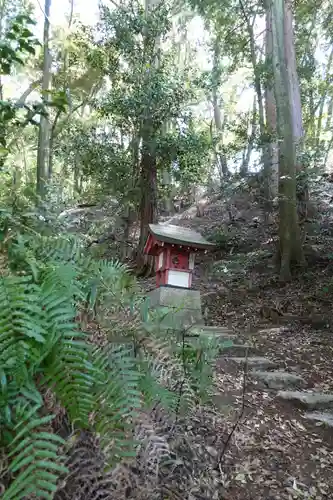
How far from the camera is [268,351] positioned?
17.4 ft

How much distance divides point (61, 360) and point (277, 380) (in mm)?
3368

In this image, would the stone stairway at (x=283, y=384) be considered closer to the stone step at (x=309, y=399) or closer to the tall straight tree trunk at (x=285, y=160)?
the stone step at (x=309, y=399)

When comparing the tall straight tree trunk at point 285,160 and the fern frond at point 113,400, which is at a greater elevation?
the tall straight tree trunk at point 285,160

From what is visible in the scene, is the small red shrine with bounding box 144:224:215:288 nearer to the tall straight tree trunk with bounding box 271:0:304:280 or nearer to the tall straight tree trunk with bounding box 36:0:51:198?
the tall straight tree trunk with bounding box 271:0:304:280

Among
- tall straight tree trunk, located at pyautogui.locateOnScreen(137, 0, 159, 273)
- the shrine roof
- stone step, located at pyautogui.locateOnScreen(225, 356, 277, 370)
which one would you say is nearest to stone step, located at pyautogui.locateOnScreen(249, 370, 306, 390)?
stone step, located at pyautogui.locateOnScreen(225, 356, 277, 370)

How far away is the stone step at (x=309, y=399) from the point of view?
11.7 feet

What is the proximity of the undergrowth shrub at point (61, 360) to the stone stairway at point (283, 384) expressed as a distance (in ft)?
4.80

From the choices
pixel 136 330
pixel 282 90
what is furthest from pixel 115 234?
pixel 136 330

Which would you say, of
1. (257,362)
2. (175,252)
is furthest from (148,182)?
(257,362)

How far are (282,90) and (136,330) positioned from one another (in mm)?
7922

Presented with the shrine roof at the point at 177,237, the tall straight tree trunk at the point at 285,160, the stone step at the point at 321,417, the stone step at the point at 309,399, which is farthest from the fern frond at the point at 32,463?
the tall straight tree trunk at the point at 285,160

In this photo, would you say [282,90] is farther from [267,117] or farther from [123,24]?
[123,24]

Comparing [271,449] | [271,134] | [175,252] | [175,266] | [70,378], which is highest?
[271,134]

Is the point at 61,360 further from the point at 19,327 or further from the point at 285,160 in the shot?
the point at 285,160
